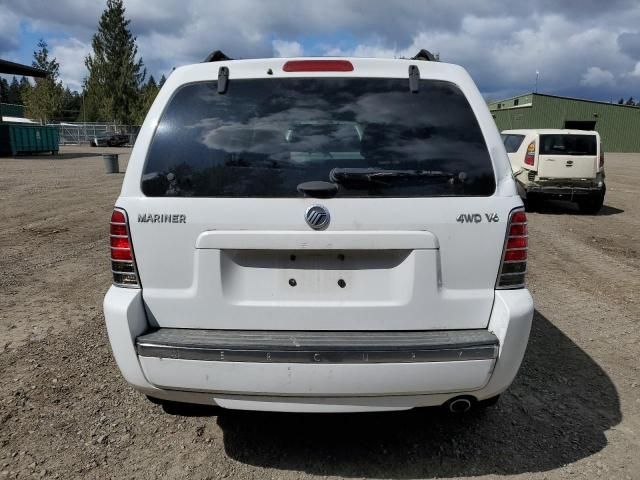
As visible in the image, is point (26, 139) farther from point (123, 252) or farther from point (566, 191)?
point (123, 252)

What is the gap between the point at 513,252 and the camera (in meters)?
2.52

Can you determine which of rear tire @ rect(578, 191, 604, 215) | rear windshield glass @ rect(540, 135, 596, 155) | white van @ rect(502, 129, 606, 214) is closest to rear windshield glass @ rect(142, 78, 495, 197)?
white van @ rect(502, 129, 606, 214)

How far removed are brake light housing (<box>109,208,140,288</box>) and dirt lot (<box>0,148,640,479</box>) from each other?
809 millimetres

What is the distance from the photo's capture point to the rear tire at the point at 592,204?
39.0ft

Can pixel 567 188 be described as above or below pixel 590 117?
below

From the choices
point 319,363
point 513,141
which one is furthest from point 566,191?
point 319,363

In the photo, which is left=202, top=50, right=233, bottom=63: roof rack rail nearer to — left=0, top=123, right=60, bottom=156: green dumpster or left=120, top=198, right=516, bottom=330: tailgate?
left=120, top=198, right=516, bottom=330: tailgate

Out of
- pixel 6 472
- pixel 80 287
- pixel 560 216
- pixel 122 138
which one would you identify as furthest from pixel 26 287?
pixel 122 138

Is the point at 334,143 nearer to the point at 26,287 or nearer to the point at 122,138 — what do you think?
the point at 26,287

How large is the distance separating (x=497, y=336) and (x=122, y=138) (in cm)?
5352

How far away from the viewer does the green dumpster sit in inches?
1098

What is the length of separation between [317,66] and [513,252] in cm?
133

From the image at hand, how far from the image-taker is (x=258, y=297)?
248cm

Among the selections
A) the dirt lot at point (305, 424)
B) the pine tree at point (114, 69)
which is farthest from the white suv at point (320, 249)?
the pine tree at point (114, 69)
